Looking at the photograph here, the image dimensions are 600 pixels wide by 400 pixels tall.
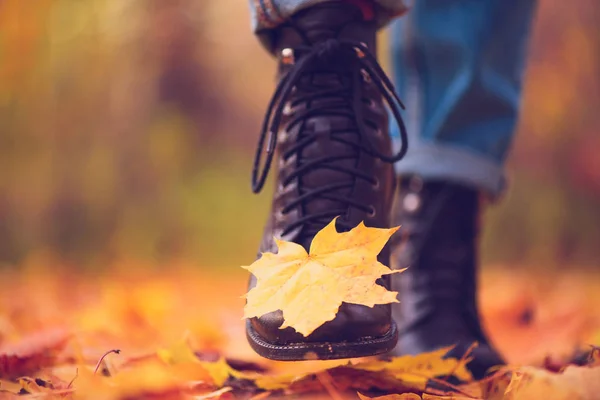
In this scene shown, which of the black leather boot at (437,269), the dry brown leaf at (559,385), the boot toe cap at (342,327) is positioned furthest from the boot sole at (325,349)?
the black leather boot at (437,269)

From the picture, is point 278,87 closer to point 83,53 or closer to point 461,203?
point 461,203

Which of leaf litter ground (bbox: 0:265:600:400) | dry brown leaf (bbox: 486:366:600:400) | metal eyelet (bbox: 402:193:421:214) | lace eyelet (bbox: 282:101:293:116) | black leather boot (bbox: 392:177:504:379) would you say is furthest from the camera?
metal eyelet (bbox: 402:193:421:214)

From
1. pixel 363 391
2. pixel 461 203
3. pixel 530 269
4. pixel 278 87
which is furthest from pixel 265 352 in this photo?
pixel 530 269

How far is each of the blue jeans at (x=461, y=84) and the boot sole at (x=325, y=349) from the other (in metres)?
0.46

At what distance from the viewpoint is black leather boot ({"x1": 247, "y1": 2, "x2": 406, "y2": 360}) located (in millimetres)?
739

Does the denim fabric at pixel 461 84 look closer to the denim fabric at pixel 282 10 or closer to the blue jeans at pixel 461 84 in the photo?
the blue jeans at pixel 461 84

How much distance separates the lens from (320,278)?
2.13 feet

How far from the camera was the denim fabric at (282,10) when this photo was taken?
73cm

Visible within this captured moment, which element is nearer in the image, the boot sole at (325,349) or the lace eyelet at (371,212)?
the boot sole at (325,349)

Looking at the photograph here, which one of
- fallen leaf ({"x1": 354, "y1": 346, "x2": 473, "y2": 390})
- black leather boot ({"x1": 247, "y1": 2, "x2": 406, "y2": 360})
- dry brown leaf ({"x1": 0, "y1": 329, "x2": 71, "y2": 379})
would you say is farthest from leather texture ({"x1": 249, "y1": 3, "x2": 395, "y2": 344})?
dry brown leaf ({"x1": 0, "y1": 329, "x2": 71, "y2": 379})

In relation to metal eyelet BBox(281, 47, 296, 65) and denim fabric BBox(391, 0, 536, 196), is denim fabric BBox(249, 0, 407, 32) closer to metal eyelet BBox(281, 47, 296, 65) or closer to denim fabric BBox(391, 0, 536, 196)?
metal eyelet BBox(281, 47, 296, 65)

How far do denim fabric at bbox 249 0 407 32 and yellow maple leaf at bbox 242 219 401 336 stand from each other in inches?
12.0

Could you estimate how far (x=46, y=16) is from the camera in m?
2.59

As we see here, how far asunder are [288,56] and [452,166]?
1.39 ft
